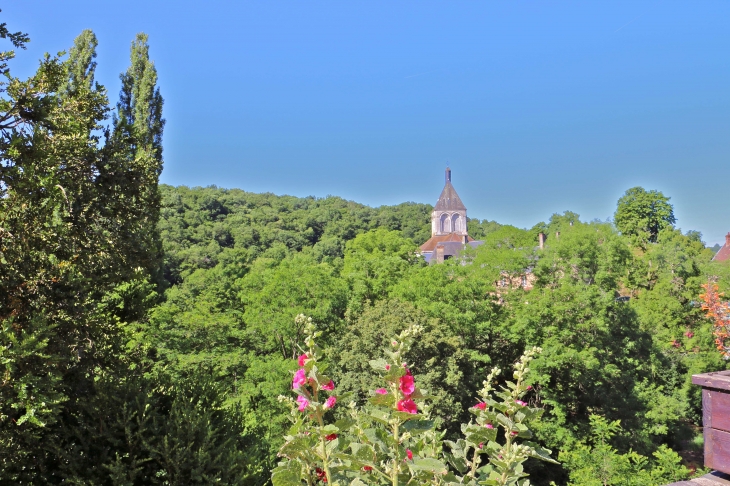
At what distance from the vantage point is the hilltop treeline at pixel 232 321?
20.0 ft

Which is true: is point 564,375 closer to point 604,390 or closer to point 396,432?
point 604,390

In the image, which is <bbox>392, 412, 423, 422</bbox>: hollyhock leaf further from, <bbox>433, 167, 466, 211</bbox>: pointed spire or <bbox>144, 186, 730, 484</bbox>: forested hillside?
<bbox>433, 167, 466, 211</bbox>: pointed spire

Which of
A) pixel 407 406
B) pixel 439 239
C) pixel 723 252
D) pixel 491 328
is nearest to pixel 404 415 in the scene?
pixel 407 406

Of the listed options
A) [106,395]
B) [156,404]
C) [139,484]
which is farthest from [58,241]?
[139,484]

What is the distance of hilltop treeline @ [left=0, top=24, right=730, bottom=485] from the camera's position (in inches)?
240

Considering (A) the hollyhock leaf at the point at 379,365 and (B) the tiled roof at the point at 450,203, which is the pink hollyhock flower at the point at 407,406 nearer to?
(A) the hollyhock leaf at the point at 379,365

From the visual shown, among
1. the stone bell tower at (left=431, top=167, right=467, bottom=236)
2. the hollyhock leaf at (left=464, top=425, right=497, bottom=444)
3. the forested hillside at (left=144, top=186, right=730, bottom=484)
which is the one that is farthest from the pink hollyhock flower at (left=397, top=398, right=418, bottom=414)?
the stone bell tower at (left=431, top=167, right=467, bottom=236)

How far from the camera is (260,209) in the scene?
5666cm

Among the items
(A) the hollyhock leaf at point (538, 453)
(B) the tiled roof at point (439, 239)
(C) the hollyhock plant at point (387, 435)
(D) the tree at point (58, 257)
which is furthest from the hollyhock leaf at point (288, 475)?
(B) the tiled roof at point (439, 239)

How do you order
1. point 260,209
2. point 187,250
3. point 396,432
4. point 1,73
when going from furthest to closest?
point 260,209, point 187,250, point 1,73, point 396,432

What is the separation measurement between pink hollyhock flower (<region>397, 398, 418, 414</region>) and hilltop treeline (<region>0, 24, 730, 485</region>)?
2.28 feet

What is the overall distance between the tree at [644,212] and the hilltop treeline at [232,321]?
0.51 ft

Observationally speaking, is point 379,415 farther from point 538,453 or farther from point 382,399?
point 538,453

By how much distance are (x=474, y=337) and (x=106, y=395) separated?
14529 millimetres
